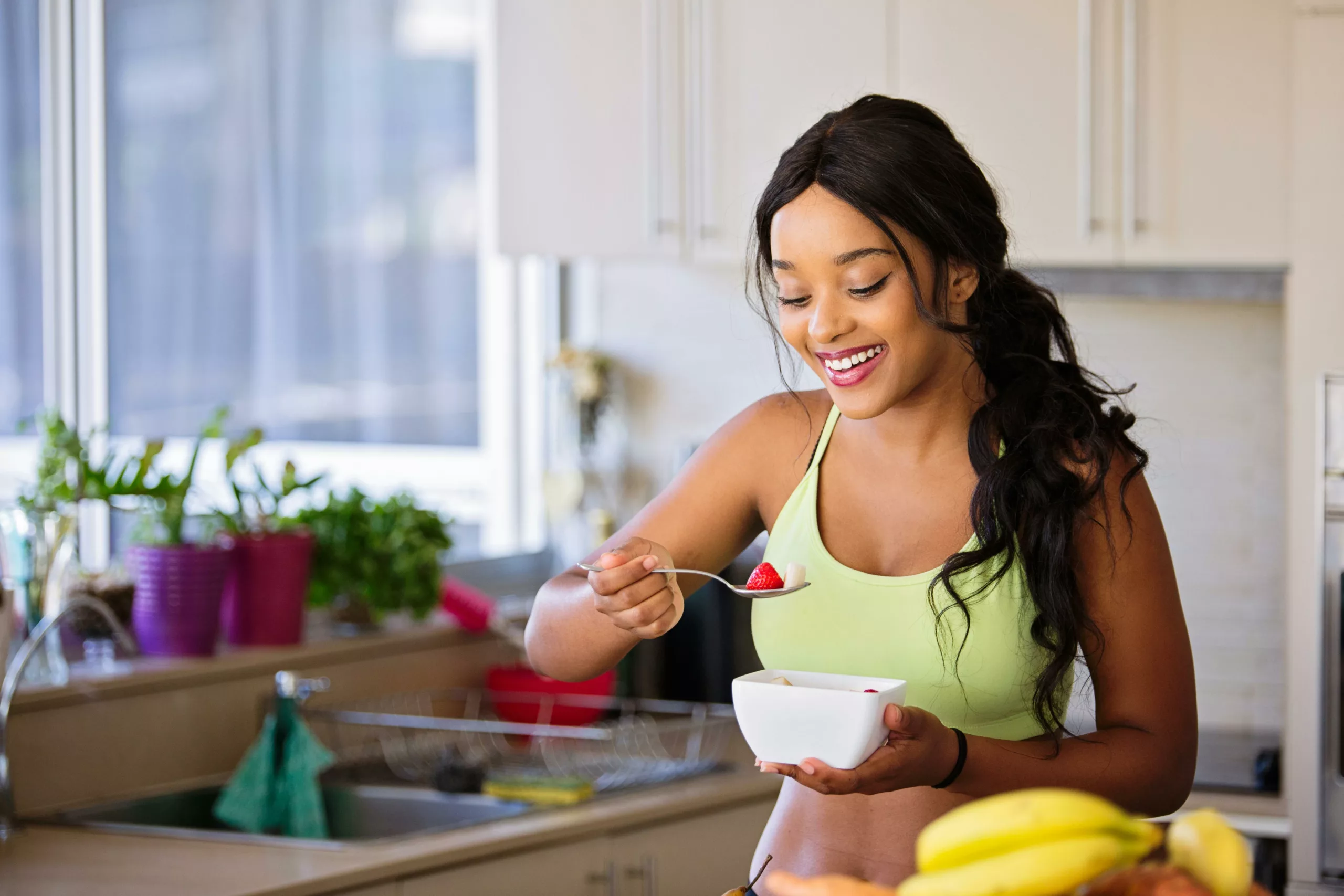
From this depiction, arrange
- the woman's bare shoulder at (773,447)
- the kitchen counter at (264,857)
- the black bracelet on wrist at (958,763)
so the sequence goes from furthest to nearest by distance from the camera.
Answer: the kitchen counter at (264,857) → the woman's bare shoulder at (773,447) → the black bracelet on wrist at (958,763)

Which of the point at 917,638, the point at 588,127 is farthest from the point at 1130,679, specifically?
the point at 588,127

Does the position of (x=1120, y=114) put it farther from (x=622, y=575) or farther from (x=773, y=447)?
(x=622, y=575)

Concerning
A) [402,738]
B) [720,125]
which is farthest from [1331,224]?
[402,738]

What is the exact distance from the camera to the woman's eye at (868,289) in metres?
1.32

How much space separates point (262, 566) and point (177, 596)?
0.51 ft

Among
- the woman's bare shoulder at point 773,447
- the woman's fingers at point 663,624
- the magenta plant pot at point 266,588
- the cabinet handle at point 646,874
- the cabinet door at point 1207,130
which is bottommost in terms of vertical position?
the cabinet handle at point 646,874

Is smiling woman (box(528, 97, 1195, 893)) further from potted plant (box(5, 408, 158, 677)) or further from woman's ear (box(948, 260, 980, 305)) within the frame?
potted plant (box(5, 408, 158, 677))

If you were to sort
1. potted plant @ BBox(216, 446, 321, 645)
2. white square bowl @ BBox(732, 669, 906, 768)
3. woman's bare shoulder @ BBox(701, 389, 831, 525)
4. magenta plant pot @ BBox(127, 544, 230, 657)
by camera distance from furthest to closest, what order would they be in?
potted plant @ BBox(216, 446, 321, 645) < magenta plant pot @ BBox(127, 544, 230, 657) < woman's bare shoulder @ BBox(701, 389, 831, 525) < white square bowl @ BBox(732, 669, 906, 768)

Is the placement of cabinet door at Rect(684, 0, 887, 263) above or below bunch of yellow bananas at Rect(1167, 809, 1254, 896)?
above

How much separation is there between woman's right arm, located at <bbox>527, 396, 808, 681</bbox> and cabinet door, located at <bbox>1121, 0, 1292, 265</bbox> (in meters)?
1.25

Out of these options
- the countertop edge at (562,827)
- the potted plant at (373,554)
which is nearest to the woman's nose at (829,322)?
the countertop edge at (562,827)

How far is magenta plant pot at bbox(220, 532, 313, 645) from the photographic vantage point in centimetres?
243

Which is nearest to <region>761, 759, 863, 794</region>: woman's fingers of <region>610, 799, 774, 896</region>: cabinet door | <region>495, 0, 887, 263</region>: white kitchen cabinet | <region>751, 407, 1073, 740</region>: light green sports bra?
<region>751, 407, 1073, 740</region>: light green sports bra

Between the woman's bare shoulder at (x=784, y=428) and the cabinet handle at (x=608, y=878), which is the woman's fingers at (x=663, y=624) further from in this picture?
the cabinet handle at (x=608, y=878)
